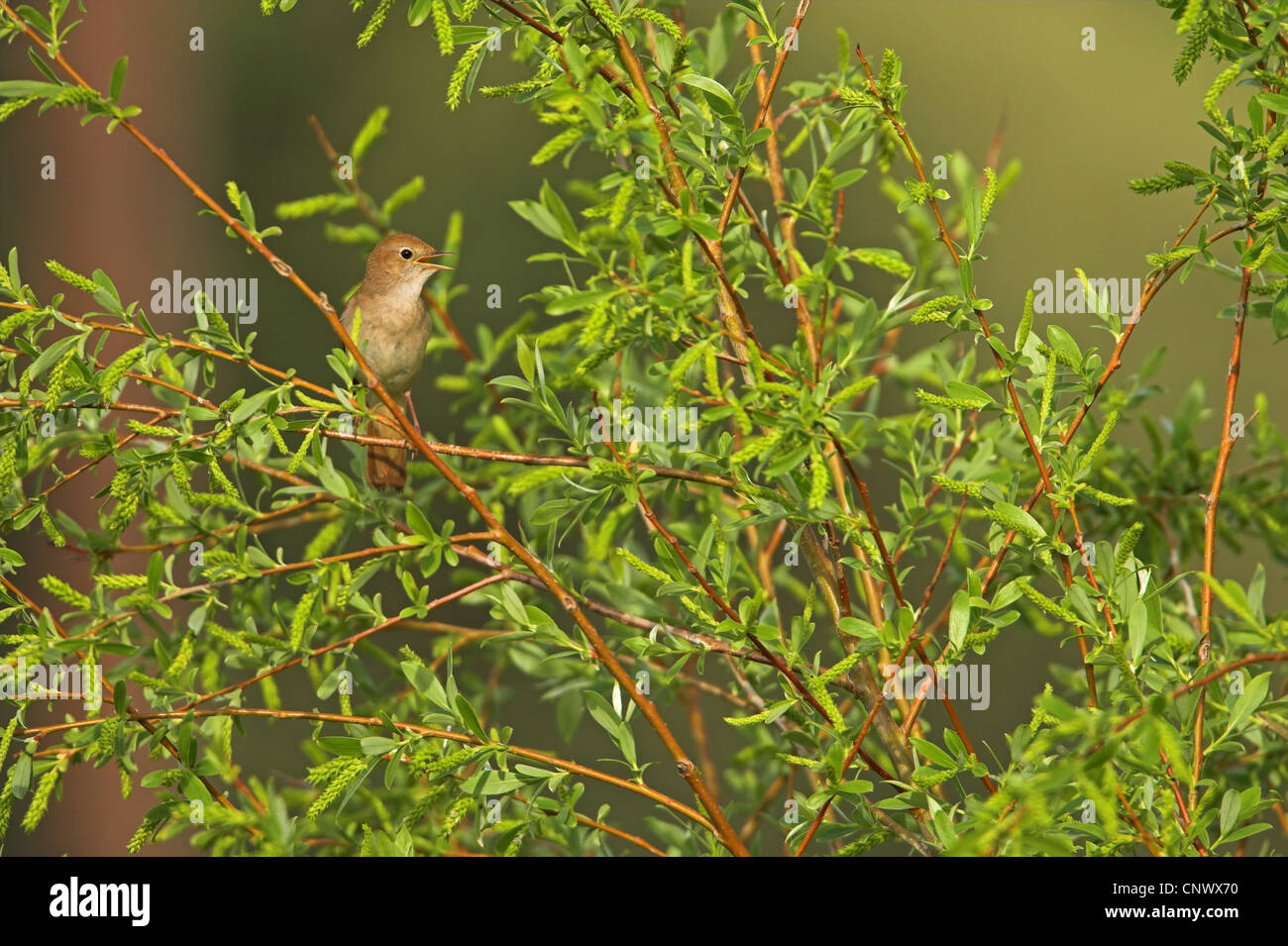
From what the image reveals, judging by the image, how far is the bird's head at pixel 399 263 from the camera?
11.1 ft

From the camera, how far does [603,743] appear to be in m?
3.97

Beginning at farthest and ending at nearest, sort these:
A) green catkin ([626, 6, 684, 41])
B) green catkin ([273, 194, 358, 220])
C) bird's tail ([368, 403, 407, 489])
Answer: bird's tail ([368, 403, 407, 489]) → green catkin ([273, 194, 358, 220]) → green catkin ([626, 6, 684, 41])

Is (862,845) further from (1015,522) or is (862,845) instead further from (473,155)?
(473,155)

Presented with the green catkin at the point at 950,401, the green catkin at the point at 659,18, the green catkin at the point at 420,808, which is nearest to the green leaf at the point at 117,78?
the green catkin at the point at 659,18

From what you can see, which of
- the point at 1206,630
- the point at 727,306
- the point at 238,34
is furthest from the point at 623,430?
the point at 238,34

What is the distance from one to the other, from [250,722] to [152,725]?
2.72m

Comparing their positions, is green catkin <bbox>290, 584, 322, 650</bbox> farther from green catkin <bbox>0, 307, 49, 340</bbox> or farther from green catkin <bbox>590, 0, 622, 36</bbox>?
green catkin <bbox>590, 0, 622, 36</bbox>

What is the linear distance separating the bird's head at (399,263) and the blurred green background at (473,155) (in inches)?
61.1

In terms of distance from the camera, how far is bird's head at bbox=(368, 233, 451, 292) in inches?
134

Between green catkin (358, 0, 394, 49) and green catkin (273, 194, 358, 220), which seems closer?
green catkin (358, 0, 394, 49)

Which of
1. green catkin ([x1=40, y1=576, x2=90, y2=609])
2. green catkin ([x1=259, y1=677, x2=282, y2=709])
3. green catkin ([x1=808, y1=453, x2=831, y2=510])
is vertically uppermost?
green catkin ([x1=808, y1=453, x2=831, y2=510])

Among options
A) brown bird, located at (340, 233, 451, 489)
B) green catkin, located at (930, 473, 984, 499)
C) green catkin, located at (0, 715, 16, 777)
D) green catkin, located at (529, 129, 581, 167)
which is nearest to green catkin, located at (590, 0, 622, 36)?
green catkin, located at (529, 129, 581, 167)

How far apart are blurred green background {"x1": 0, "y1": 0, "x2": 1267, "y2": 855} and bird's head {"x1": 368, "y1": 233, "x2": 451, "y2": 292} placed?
1.55m

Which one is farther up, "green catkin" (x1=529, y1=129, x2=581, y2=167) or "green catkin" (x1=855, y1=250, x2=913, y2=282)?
"green catkin" (x1=529, y1=129, x2=581, y2=167)
